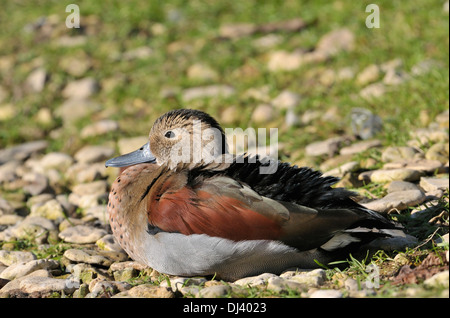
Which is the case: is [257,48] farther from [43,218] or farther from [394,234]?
[394,234]

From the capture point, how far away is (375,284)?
316cm

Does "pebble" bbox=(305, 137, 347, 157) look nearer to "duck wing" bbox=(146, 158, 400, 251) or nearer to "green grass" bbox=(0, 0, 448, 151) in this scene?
"green grass" bbox=(0, 0, 448, 151)

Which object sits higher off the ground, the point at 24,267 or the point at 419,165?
the point at 419,165

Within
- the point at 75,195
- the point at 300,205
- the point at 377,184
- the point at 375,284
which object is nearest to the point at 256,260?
the point at 300,205

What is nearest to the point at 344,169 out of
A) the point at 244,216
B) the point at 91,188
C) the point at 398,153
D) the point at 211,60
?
the point at 398,153

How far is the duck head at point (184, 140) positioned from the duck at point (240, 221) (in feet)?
1.59

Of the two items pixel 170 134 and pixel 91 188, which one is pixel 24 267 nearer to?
pixel 170 134

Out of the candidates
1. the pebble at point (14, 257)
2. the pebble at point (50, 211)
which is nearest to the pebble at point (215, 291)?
the pebble at point (14, 257)

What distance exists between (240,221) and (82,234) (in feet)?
5.20

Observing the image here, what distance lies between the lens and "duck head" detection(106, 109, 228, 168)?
4.30m

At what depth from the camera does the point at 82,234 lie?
15.0ft

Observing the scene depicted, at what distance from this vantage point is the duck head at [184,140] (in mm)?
4297

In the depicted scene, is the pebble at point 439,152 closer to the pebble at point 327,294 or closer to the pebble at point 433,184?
the pebble at point 433,184

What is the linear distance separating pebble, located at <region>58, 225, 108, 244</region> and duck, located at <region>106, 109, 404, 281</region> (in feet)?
2.41
